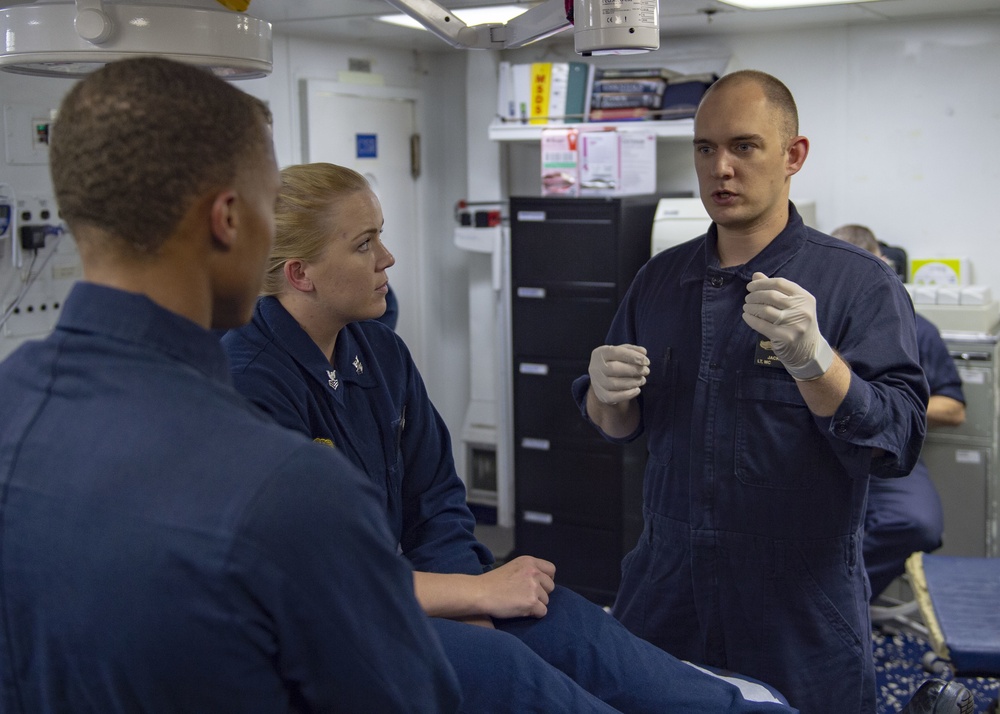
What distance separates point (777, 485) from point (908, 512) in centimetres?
170

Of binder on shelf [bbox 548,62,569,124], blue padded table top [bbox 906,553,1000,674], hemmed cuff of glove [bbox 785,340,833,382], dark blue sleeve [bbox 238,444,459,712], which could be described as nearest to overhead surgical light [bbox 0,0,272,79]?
dark blue sleeve [bbox 238,444,459,712]

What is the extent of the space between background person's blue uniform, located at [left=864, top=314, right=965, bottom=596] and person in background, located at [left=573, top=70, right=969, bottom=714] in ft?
5.03

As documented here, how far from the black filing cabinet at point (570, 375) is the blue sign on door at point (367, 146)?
2.91ft

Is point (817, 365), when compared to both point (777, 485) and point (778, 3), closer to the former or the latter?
point (777, 485)

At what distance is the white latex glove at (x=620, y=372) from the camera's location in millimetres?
1845

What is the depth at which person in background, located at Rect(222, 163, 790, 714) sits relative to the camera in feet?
4.12

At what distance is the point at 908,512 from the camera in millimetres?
3264

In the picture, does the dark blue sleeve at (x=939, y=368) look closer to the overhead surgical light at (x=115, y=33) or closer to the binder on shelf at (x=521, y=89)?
the binder on shelf at (x=521, y=89)

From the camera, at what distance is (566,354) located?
153 inches

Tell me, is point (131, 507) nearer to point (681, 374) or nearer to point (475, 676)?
point (475, 676)

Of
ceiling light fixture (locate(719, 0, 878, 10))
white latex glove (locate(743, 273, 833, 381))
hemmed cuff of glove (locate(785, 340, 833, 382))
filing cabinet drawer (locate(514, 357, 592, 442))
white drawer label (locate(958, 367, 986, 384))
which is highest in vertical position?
ceiling light fixture (locate(719, 0, 878, 10))

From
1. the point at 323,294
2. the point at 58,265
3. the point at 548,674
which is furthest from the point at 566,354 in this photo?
the point at 548,674

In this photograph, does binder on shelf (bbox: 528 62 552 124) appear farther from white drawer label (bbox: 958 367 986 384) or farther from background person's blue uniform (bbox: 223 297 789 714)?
background person's blue uniform (bbox: 223 297 789 714)

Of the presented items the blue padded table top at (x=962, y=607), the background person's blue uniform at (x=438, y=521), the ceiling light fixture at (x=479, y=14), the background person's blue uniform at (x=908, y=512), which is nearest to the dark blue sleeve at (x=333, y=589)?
the background person's blue uniform at (x=438, y=521)
